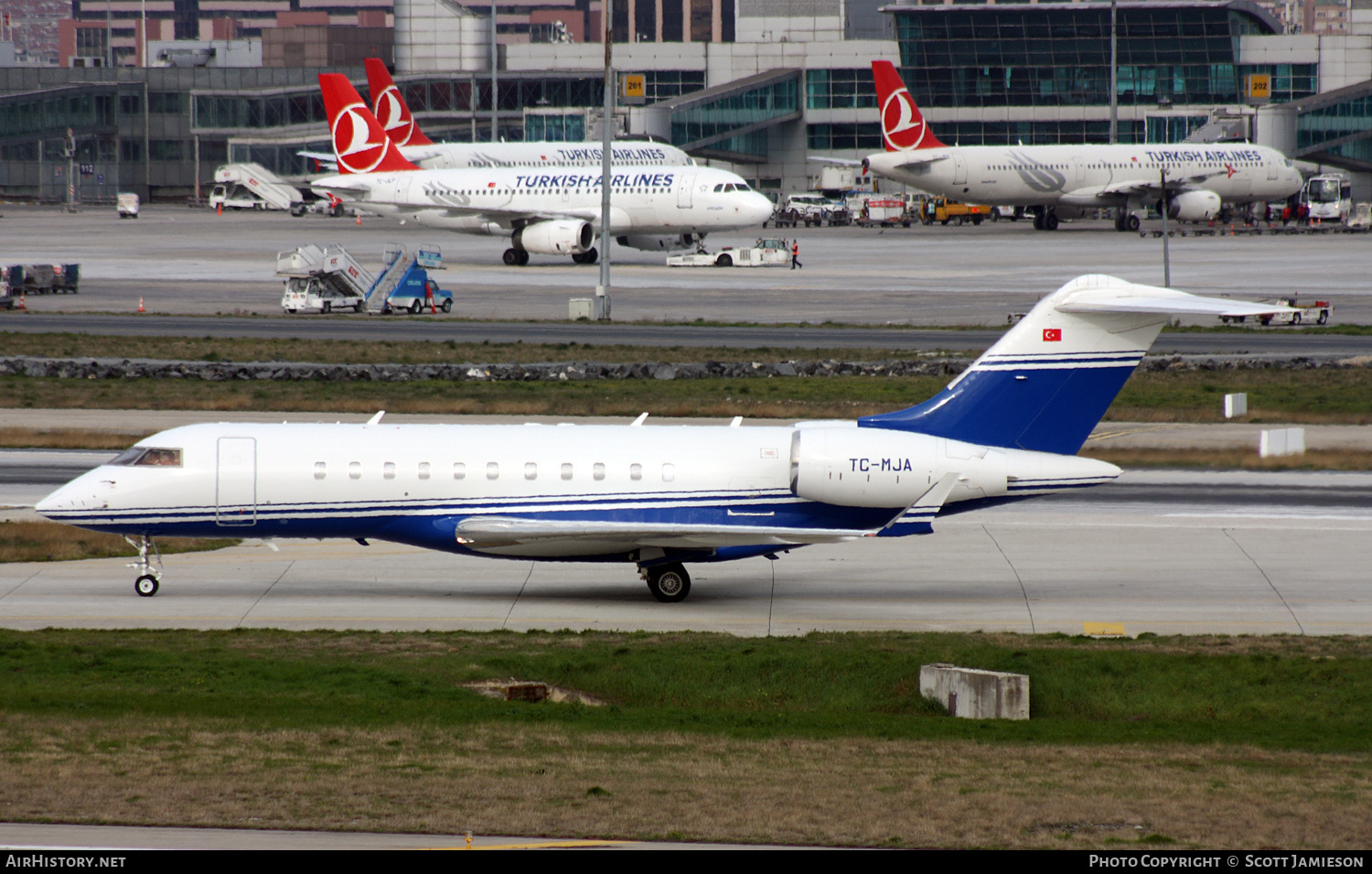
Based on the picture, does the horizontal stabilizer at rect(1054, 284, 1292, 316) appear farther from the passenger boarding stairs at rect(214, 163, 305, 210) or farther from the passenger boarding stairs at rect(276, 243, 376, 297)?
the passenger boarding stairs at rect(214, 163, 305, 210)

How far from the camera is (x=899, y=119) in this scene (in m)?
112

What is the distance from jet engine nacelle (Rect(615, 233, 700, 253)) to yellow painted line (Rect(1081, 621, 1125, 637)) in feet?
219

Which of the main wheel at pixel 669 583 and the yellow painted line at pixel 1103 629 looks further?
the main wheel at pixel 669 583

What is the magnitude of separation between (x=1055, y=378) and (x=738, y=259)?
215 ft

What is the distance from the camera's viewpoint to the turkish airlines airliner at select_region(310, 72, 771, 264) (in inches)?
3359

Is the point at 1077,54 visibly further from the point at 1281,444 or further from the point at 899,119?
the point at 1281,444

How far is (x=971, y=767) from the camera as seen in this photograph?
16156mm

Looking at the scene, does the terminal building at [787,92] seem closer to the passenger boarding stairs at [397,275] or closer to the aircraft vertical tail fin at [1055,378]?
the passenger boarding stairs at [397,275]

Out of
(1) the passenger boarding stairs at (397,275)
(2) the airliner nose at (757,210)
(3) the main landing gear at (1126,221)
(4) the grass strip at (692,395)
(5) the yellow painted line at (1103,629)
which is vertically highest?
(3) the main landing gear at (1126,221)

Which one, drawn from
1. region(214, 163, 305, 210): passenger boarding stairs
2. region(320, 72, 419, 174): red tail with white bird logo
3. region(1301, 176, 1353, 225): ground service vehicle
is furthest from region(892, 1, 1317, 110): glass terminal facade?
region(320, 72, 419, 174): red tail with white bird logo

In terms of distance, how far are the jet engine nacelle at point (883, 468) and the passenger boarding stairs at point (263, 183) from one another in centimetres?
13014

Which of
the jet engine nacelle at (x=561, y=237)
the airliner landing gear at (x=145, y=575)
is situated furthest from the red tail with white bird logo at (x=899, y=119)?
the airliner landing gear at (x=145, y=575)

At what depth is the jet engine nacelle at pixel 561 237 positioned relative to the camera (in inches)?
3356

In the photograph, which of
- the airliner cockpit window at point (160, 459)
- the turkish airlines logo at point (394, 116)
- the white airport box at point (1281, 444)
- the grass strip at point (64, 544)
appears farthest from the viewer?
the turkish airlines logo at point (394, 116)
